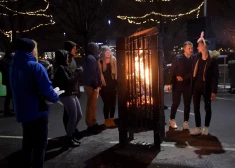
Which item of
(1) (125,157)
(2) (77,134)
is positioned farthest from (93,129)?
(1) (125,157)

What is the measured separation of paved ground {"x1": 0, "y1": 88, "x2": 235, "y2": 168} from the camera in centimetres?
462

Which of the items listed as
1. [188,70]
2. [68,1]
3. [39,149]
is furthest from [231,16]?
[39,149]

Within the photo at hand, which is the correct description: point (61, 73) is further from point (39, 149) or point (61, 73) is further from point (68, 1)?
point (68, 1)

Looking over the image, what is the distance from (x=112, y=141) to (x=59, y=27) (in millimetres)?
20689

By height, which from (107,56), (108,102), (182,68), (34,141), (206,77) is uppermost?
(107,56)

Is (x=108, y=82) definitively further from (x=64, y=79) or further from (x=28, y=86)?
(x=28, y=86)

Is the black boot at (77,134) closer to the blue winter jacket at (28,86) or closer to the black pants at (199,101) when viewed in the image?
the black pants at (199,101)

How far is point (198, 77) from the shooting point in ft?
19.7

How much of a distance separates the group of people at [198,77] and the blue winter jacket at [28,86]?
136 inches

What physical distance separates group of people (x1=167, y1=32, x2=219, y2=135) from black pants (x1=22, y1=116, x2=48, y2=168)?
3.40 meters

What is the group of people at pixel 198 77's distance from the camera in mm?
5930

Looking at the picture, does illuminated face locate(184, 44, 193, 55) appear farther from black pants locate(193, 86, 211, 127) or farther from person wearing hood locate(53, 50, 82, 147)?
person wearing hood locate(53, 50, 82, 147)

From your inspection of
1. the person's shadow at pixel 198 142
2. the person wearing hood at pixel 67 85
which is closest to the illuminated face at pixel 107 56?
the person wearing hood at pixel 67 85

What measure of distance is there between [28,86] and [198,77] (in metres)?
3.67
